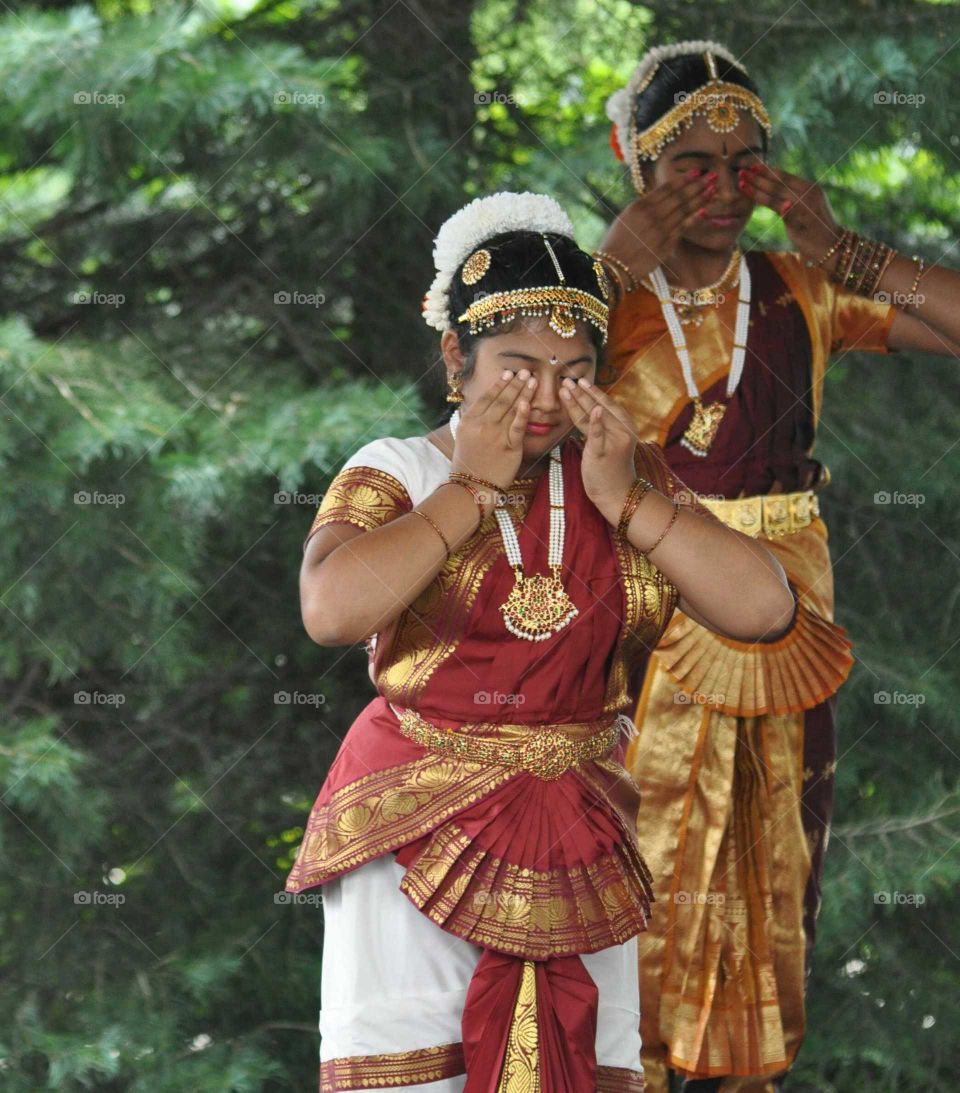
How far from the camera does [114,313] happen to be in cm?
372

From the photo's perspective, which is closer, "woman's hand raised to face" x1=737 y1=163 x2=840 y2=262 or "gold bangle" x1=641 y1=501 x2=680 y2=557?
"gold bangle" x1=641 y1=501 x2=680 y2=557

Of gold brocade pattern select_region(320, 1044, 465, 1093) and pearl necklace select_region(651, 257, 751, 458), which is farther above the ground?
pearl necklace select_region(651, 257, 751, 458)

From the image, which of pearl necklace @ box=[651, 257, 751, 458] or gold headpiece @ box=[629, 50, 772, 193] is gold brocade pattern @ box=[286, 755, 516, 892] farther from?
gold headpiece @ box=[629, 50, 772, 193]

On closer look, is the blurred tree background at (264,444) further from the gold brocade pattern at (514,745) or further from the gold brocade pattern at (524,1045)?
the gold brocade pattern at (524,1045)

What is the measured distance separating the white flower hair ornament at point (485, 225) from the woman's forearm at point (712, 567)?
38 cm

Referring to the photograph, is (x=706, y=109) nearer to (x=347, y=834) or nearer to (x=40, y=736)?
(x=347, y=834)

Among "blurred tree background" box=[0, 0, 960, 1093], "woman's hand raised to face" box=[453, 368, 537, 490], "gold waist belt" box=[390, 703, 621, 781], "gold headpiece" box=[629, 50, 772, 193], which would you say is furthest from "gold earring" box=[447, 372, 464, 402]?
"blurred tree background" box=[0, 0, 960, 1093]

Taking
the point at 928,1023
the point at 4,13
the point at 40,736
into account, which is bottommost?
the point at 928,1023

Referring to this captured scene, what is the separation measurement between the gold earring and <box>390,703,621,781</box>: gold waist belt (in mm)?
419

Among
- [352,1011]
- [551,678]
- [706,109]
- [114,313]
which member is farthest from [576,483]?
[114,313]

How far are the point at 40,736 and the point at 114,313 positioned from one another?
3.21 ft

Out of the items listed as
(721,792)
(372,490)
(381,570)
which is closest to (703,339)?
(721,792)

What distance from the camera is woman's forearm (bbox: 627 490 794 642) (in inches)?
77.5

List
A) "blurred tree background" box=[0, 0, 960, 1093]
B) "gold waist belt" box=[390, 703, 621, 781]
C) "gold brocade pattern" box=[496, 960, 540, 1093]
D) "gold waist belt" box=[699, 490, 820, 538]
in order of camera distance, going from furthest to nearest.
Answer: "blurred tree background" box=[0, 0, 960, 1093], "gold waist belt" box=[699, 490, 820, 538], "gold waist belt" box=[390, 703, 621, 781], "gold brocade pattern" box=[496, 960, 540, 1093]
